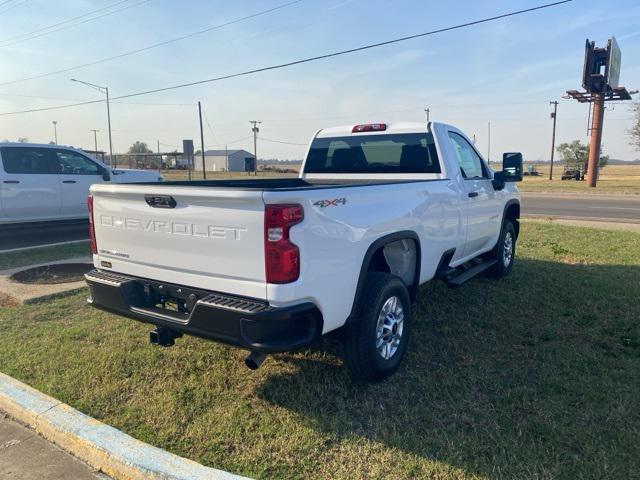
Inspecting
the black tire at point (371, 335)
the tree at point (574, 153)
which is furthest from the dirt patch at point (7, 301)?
the tree at point (574, 153)

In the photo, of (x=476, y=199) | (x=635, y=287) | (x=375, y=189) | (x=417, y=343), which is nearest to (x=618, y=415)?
(x=417, y=343)

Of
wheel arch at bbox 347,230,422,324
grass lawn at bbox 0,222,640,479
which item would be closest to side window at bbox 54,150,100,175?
grass lawn at bbox 0,222,640,479

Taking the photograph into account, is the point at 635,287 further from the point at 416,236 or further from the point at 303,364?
the point at 303,364

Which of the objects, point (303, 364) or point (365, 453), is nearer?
point (365, 453)

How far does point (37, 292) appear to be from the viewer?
575 cm

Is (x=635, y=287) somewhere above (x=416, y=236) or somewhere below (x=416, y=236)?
below

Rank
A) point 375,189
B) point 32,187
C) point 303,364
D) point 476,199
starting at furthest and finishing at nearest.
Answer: point 32,187 → point 476,199 → point 303,364 → point 375,189

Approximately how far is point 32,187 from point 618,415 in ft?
31.7

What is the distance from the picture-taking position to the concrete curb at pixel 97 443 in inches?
106

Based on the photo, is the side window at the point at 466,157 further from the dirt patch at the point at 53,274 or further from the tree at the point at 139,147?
the tree at the point at 139,147

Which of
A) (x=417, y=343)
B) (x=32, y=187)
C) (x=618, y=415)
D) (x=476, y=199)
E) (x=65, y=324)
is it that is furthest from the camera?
(x=32, y=187)

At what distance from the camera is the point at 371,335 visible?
346cm

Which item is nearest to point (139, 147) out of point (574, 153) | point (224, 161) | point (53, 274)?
point (224, 161)

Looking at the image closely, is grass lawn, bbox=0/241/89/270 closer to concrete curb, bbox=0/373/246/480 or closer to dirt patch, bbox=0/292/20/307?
dirt patch, bbox=0/292/20/307
